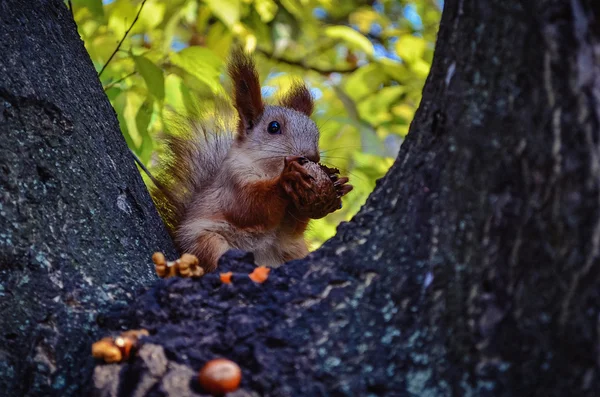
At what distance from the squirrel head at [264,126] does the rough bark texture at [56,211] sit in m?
0.83

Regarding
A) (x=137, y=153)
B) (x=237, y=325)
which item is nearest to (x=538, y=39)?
(x=237, y=325)

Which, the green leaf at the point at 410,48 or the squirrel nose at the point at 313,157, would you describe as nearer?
the squirrel nose at the point at 313,157

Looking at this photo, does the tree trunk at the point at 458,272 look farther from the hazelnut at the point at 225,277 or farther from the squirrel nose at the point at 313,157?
the squirrel nose at the point at 313,157

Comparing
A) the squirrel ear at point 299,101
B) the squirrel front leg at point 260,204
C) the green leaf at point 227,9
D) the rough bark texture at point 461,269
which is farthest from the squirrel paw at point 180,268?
the green leaf at point 227,9

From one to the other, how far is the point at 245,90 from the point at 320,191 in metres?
0.71

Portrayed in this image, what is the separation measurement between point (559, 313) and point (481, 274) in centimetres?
13

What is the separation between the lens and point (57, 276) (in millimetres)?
1428

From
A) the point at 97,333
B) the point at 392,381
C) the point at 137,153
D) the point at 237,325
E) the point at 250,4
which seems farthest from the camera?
the point at 250,4

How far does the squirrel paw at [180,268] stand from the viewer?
1.40m

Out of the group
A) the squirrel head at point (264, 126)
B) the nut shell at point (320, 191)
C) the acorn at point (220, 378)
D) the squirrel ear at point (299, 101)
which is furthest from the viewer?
the squirrel ear at point (299, 101)

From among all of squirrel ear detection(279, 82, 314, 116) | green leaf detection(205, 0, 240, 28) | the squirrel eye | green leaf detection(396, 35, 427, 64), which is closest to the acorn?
the squirrel eye

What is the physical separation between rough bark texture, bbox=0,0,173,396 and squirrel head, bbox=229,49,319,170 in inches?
32.6

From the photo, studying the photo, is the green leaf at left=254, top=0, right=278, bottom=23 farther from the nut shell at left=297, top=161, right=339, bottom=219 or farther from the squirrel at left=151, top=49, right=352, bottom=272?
the nut shell at left=297, top=161, right=339, bottom=219

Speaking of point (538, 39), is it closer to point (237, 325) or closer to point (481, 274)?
point (481, 274)
